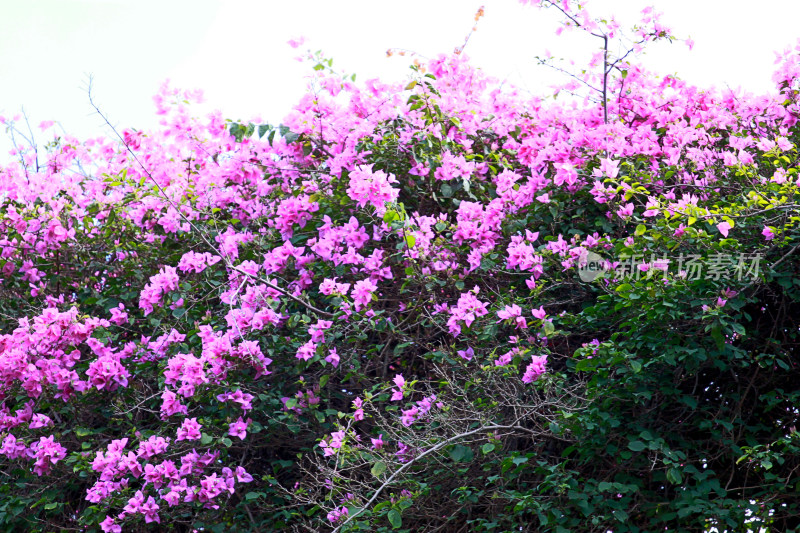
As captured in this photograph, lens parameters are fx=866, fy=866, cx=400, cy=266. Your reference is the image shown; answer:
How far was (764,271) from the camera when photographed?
3.16 metres

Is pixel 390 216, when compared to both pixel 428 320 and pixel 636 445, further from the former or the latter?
pixel 636 445

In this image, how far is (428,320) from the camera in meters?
3.73

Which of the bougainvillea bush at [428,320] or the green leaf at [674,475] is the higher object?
the bougainvillea bush at [428,320]

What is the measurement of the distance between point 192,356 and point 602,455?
5.51ft

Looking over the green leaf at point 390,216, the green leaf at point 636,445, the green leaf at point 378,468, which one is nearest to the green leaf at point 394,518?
the green leaf at point 378,468

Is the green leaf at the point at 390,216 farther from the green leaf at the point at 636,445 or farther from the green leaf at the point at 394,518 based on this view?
the green leaf at the point at 636,445

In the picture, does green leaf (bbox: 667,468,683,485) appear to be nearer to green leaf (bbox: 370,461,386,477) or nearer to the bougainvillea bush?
the bougainvillea bush

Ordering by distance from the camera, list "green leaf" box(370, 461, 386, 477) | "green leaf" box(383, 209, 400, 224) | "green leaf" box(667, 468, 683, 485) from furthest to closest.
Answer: "green leaf" box(383, 209, 400, 224)
"green leaf" box(370, 461, 386, 477)
"green leaf" box(667, 468, 683, 485)

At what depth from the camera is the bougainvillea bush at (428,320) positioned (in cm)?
324

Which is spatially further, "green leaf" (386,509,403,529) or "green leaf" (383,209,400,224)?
"green leaf" (383,209,400,224)

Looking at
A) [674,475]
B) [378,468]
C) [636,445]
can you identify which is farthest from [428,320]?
[674,475]

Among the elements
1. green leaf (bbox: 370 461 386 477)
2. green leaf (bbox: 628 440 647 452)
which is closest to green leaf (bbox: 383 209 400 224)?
green leaf (bbox: 370 461 386 477)

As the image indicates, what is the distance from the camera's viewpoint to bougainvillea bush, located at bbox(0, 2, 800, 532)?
10.6 feet

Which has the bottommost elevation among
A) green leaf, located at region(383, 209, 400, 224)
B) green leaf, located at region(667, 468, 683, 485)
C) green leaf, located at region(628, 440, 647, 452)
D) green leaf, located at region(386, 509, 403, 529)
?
green leaf, located at region(386, 509, 403, 529)
